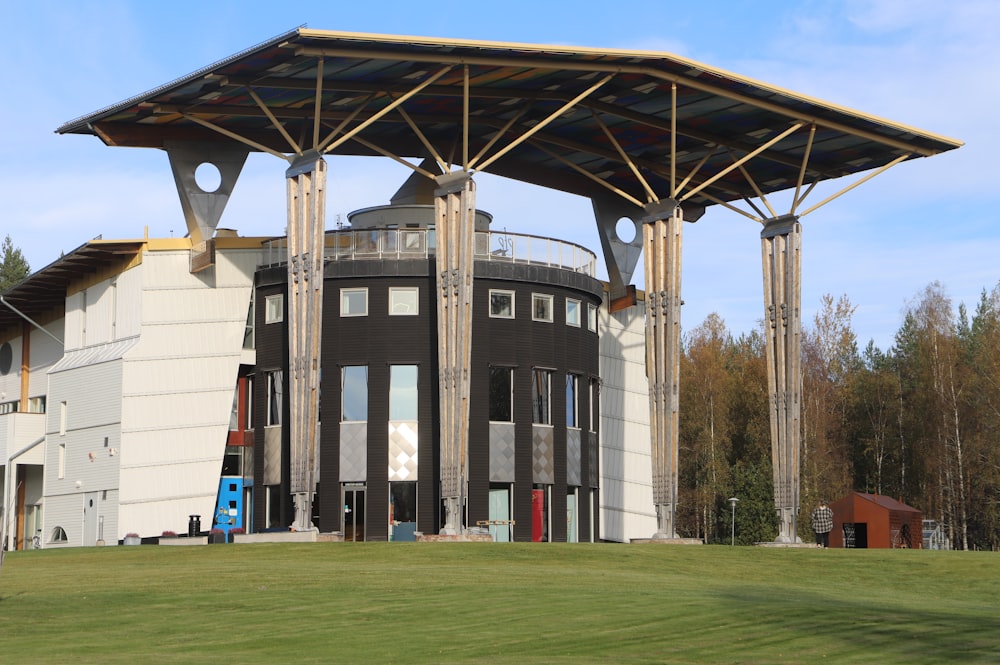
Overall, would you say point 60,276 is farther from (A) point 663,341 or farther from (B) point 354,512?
(A) point 663,341

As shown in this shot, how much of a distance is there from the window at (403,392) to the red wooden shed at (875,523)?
2037cm

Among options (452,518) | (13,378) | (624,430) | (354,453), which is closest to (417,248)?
(354,453)

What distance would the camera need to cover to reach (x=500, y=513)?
166ft

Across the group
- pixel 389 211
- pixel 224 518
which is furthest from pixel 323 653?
pixel 389 211

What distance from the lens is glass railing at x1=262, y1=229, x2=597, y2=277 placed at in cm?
5050

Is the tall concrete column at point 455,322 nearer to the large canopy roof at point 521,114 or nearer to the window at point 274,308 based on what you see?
the large canopy roof at point 521,114

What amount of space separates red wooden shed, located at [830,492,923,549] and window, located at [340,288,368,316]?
2254 centimetres

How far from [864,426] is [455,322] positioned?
4558 centimetres

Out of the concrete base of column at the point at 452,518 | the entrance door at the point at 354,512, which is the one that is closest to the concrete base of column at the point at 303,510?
the concrete base of column at the point at 452,518

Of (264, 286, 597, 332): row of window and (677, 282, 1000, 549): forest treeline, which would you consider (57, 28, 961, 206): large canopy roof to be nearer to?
(264, 286, 597, 332): row of window

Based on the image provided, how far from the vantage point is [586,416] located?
53.9 m

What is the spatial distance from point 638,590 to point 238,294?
27.6 metres

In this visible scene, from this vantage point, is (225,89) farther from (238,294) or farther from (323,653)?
(323,653)

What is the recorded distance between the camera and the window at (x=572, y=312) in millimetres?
53312
